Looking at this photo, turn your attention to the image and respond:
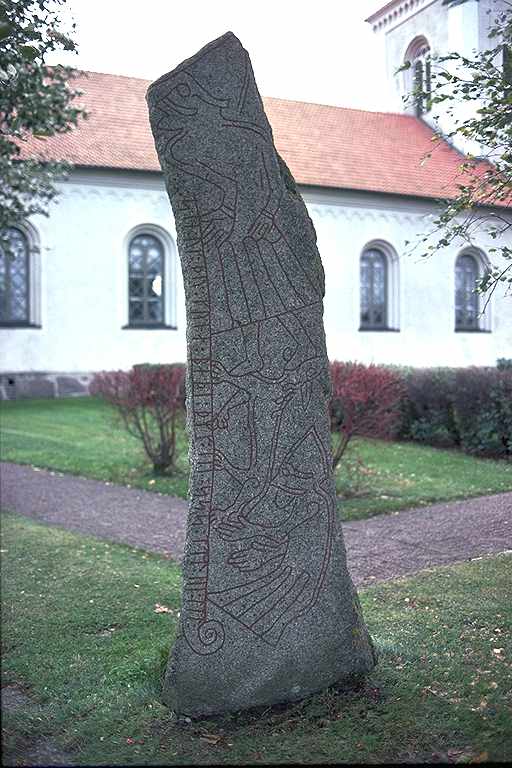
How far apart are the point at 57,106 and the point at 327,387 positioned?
309 inches

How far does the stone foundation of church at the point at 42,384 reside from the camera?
22766 mm

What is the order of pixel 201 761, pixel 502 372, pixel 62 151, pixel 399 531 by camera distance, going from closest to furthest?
pixel 201 761 < pixel 399 531 < pixel 502 372 < pixel 62 151

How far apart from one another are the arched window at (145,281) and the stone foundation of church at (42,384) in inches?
98.9

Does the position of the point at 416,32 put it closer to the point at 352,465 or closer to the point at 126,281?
the point at 126,281

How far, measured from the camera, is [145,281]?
82.9 ft

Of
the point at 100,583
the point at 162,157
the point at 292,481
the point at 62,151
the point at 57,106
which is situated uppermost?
the point at 62,151

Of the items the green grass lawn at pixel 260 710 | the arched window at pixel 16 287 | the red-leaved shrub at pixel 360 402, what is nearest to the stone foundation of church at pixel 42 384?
the arched window at pixel 16 287

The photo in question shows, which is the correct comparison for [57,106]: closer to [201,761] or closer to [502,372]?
[502,372]

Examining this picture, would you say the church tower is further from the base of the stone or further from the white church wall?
the base of the stone

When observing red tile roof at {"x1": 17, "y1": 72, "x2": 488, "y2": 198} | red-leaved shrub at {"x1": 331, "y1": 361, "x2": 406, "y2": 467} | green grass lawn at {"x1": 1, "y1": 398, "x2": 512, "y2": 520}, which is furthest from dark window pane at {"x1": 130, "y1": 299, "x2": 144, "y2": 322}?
red-leaved shrub at {"x1": 331, "y1": 361, "x2": 406, "y2": 467}

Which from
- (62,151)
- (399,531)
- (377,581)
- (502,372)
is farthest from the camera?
(62,151)

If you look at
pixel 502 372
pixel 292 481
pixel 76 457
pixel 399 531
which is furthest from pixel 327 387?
pixel 76 457

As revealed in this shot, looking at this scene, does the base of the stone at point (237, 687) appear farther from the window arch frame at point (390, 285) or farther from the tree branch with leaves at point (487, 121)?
the window arch frame at point (390, 285)

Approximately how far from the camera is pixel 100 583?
629cm
